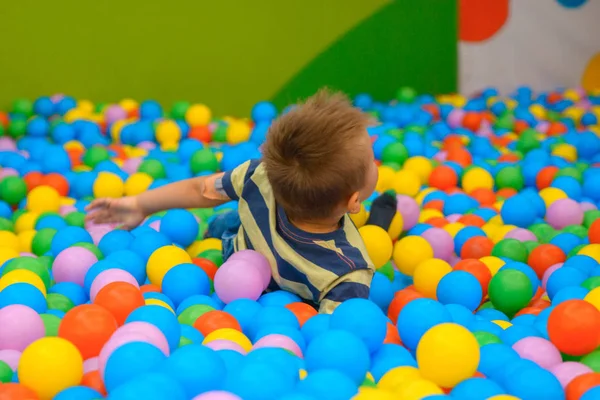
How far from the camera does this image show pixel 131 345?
36.7 inches

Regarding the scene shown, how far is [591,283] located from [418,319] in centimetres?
41

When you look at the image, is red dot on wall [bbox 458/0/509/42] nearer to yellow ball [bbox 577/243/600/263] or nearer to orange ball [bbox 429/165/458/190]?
orange ball [bbox 429/165/458/190]

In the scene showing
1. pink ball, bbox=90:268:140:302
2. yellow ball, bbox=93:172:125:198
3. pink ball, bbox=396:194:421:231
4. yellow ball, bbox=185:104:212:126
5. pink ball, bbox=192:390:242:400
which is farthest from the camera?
yellow ball, bbox=185:104:212:126

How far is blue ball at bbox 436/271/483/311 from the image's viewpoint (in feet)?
4.44

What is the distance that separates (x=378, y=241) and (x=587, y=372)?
59 centimetres

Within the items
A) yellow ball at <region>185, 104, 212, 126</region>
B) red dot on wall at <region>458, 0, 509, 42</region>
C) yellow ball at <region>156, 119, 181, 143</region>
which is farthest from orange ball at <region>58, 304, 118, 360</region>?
red dot on wall at <region>458, 0, 509, 42</region>

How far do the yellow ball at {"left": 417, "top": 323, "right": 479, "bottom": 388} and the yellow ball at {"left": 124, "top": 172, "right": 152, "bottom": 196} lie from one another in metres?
1.20

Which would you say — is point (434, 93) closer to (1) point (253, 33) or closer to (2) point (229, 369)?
(1) point (253, 33)

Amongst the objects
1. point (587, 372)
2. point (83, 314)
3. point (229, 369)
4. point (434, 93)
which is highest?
point (434, 93)

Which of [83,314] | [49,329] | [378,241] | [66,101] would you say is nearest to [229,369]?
[83,314]

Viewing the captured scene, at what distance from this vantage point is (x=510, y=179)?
7.11 ft

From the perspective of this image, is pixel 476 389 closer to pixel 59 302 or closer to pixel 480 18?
pixel 59 302

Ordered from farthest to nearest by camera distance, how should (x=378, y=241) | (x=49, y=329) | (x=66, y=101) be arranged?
1. (x=66, y=101)
2. (x=378, y=241)
3. (x=49, y=329)

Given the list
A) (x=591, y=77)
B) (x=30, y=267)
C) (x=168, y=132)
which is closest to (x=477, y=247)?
(x=30, y=267)
